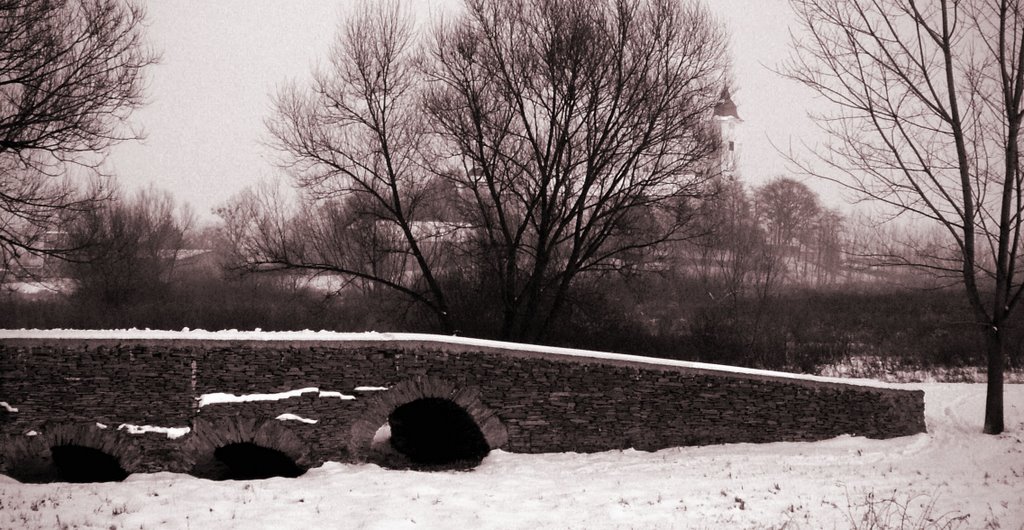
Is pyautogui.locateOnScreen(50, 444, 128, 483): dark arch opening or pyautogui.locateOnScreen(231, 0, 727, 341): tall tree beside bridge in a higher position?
pyautogui.locateOnScreen(231, 0, 727, 341): tall tree beside bridge

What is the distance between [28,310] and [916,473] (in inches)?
1049

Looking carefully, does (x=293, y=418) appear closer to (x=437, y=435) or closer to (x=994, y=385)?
(x=437, y=435)

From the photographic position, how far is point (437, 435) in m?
14.7

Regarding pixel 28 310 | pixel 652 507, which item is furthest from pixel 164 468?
pixel 28 310

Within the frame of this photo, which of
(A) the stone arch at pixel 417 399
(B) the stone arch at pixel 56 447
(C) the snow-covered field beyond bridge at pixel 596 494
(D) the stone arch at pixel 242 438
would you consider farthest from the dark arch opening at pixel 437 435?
(B) the stone arch at pixel 56 447

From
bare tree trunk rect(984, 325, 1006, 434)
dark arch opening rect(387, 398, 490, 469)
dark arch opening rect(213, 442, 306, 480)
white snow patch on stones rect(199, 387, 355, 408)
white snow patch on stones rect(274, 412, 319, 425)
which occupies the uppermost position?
bare tree trunk rect(984, 325, 1006, 434)

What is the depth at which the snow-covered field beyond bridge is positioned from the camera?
8.86 meters

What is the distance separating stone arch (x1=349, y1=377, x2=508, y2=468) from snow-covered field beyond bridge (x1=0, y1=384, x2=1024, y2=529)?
360 mm

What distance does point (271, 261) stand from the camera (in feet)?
62.3

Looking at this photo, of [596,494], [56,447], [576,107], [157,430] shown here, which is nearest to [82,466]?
[56,447]

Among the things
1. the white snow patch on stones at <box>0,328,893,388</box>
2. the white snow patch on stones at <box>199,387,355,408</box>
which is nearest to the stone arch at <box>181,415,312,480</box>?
the white snow patch on stones at <box>199,387,355,408</box>

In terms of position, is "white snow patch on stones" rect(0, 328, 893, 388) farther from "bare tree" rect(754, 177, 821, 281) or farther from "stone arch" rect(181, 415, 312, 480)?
"bare tree" rect(754, 177, 821, 281)

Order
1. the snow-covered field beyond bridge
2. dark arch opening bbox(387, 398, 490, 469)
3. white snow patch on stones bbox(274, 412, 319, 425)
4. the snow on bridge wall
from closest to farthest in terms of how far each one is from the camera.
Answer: the snow-covered field beyond bridge
the snow on bridge wall
white snow patch on stones bbox(274, 412, 319, 425)
dark arch opening bbox(387, 398, 490, 469)

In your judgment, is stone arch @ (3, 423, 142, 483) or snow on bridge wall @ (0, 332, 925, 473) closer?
stone arch @ (3, 423, 142, 483)
